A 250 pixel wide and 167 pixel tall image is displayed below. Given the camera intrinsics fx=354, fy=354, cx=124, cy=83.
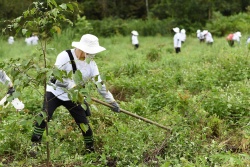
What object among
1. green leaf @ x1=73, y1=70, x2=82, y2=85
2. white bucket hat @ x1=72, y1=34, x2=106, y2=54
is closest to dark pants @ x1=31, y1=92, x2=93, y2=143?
white bucket hat @ x1=72, y1=34, x2=106, y2=54

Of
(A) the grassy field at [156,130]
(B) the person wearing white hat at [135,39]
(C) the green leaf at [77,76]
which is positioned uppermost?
(C) the green leaf at [77,76]

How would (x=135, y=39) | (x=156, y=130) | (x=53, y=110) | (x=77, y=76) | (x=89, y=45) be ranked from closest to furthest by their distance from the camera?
1. (x=77, y=76)
2. (x=89, y=45)
3. (x=53, y=110)
4. (x=156, y=130)
5. (x=135, y=39)

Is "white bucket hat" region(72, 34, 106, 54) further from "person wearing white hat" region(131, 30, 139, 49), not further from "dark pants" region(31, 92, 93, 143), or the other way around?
"person wearing white hat" region(131, 30, 139, 49)

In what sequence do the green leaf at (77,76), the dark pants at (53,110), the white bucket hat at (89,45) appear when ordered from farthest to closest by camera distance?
the dark pants at (53,110) → the white bucket hat at (89,45) → the green leaf at (77,76)

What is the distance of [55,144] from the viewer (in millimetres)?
4391

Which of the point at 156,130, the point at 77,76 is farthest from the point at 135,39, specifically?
the point at 77,76

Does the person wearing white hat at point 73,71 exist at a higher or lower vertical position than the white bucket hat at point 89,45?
lower

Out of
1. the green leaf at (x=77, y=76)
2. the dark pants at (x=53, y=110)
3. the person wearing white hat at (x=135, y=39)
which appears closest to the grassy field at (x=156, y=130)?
the dark pants at (x=53, y=110)

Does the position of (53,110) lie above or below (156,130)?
above

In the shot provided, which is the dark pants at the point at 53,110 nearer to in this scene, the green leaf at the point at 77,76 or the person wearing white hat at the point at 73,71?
the person wearing white hat at the point at 73,71

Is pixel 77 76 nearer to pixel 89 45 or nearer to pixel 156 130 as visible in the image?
pixel 89 45

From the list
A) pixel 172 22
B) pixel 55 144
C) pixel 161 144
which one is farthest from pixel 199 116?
pixel 172 22

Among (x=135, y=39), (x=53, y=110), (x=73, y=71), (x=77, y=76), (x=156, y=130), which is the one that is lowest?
(x=135, y=39)

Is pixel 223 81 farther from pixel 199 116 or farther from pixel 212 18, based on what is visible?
pixel 212 18
